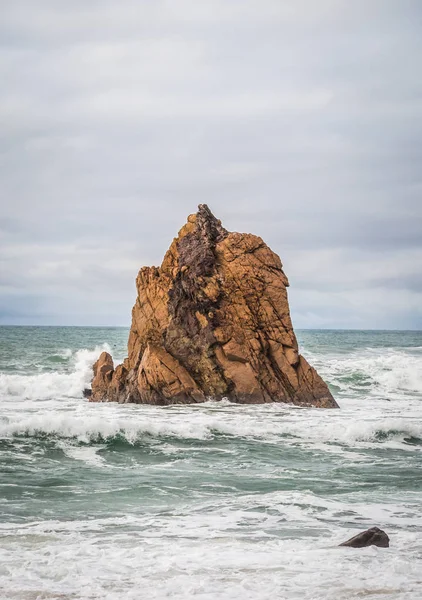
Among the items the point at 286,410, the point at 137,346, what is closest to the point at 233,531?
the point at 286,410

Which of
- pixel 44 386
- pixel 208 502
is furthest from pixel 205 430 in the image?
pixel 44 386

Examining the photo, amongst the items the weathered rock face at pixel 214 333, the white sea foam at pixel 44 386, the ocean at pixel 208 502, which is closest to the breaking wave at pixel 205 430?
the ocean at pixel 208 502

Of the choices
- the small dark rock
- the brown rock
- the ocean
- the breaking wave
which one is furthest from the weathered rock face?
the small dark rock

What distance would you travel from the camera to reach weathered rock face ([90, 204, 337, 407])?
2225 centimetres

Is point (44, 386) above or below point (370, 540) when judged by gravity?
above

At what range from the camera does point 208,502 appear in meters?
11.4

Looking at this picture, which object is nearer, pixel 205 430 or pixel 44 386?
pixel 205 430

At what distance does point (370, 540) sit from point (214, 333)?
1424 cm

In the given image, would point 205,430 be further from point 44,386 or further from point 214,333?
point 44,386

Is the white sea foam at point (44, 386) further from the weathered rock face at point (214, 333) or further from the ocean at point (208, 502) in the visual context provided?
the ocean at point (208, 502)

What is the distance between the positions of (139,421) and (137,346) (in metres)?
6.18

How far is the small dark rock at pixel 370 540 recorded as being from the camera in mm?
8578

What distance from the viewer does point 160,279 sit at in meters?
24.3

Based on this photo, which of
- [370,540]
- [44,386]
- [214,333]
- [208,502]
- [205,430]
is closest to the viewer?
[370,540]
